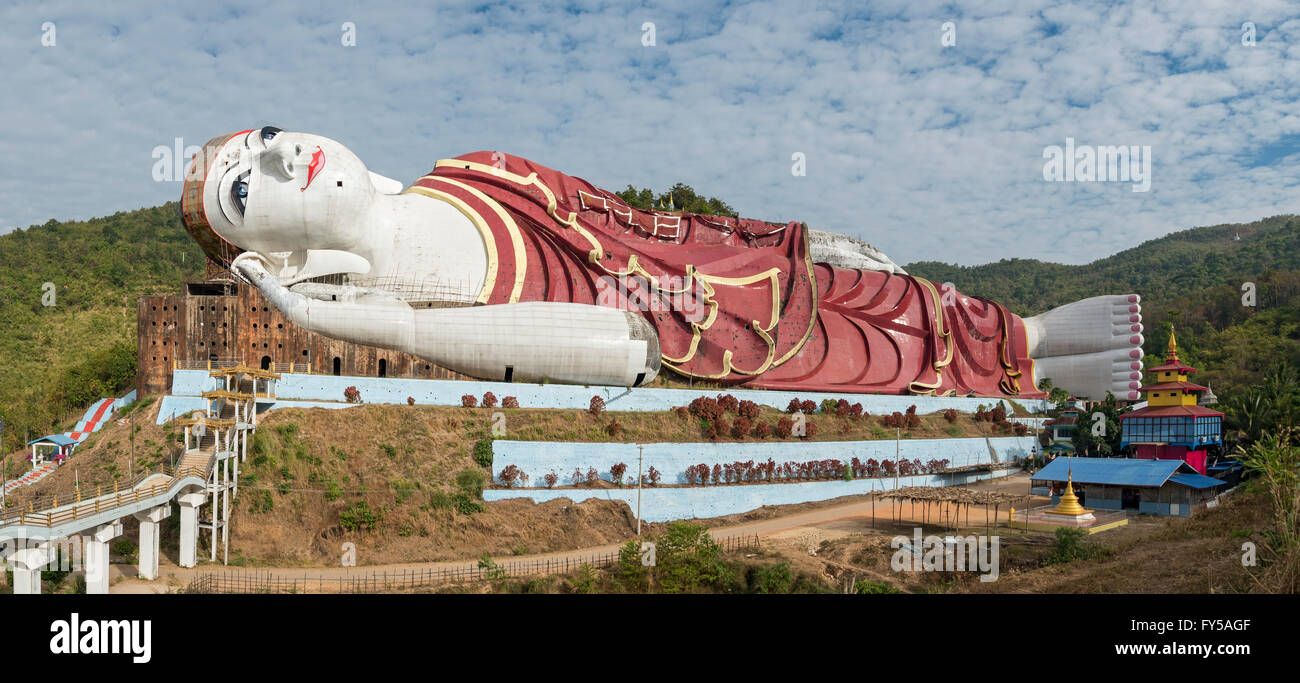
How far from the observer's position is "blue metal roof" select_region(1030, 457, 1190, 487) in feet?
73.3

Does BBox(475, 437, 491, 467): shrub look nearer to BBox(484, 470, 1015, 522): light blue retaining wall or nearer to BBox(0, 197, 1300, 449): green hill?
BBox(484, 470, 1015, 522): light blue retaining wall

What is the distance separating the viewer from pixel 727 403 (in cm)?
2395

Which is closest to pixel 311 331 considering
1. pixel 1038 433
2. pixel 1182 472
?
pixel 1182 472

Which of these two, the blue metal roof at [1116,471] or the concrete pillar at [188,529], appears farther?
the blue metal roof at [1116,471]

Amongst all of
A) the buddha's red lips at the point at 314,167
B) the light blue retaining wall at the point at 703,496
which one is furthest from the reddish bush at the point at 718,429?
the buddha's red lips at the point at 314,167

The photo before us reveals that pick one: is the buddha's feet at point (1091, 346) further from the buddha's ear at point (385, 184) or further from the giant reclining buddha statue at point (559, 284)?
the buddha's ear at point (385, 184)

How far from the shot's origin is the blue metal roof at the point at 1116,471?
22328mm

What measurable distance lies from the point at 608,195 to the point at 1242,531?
59.7 feet

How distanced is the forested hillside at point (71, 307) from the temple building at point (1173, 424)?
2824cm

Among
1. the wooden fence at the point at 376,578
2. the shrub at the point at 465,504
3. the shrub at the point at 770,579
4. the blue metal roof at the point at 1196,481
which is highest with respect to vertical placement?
the shrub at the point at 465,504

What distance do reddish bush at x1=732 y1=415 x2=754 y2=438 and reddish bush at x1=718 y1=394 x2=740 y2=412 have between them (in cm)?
45

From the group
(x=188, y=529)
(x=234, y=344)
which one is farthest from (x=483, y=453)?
(x=234, y=344)

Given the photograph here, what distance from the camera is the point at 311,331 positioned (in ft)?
65.6

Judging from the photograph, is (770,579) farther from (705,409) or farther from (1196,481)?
(1196,481)
